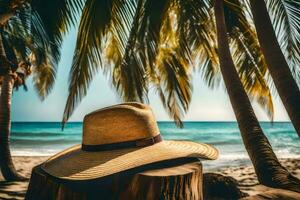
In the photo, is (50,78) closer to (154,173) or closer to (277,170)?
(277,170)

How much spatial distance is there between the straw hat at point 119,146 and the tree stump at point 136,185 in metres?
0.05

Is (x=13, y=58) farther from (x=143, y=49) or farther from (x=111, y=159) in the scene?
(x=111, y=159)

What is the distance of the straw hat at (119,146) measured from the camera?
129 cm

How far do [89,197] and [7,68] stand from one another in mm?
4070

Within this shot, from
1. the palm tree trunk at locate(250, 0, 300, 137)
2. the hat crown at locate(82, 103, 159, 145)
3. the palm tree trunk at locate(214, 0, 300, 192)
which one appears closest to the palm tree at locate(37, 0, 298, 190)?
the palm tree trunk at locate(214, 0, 300, 192)

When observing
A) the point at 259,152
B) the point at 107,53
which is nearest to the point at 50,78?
the point at 107,53

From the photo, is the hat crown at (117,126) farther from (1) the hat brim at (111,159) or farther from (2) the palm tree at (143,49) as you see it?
(2) the palm tree at (143,49)

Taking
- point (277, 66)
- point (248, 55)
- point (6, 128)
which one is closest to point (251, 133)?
point (277, 66)

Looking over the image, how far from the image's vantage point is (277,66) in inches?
124

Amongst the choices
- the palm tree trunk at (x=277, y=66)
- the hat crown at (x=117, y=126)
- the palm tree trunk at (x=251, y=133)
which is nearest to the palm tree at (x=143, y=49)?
the palm tree trunk at (x=251, y=133)

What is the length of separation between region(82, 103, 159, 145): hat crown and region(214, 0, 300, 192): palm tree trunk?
2937mm

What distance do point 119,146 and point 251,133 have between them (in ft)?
10.4

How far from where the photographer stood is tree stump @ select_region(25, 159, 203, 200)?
1.19m

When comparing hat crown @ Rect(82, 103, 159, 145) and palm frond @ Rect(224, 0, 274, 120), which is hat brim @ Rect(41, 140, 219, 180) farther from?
palm frond @ Rect(224, 0, 274, 120)
